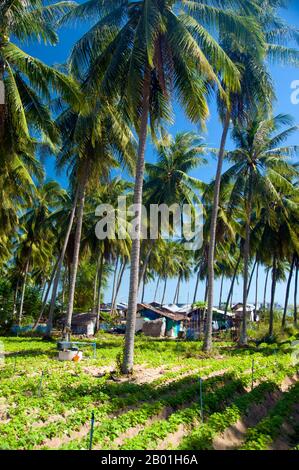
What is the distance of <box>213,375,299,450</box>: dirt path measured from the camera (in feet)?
22.4

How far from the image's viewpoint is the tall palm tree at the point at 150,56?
11695 mm

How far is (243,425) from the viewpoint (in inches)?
316

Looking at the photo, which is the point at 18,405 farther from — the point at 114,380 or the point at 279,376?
the point at 279,376

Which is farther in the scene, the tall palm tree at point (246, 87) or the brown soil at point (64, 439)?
the tall palm tree at point (246, 87)

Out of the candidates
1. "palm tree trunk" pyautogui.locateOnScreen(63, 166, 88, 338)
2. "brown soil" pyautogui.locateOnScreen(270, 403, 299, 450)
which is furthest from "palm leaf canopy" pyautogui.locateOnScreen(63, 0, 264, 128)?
"brown soil" pyautogui.locateOnScreen(270, 403, 299, 450)

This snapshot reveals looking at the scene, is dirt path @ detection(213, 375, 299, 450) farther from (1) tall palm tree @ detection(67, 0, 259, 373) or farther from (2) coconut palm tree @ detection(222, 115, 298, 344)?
(2) coconut palm tree @ detection(222, 115, 298, 344)

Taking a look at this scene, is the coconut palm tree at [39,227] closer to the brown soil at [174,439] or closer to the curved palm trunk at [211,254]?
the curved palm trunk at [211,254]

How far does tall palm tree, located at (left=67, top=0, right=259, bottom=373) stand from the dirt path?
3.99 meters

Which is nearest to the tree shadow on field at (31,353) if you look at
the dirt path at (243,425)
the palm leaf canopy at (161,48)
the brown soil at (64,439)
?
the dirt path at (243,425)

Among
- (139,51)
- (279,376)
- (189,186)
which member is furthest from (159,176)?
(279,376)

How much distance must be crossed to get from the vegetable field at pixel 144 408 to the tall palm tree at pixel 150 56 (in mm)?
2029

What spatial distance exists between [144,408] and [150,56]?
8.75 m

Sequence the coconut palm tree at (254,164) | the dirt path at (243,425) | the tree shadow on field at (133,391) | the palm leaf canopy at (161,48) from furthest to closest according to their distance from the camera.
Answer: the coconut palm tree at (254,164)
the palm leaf canopy at (161,48)
the tree shadow on field at (133,391)
the dirt path at (243,425)

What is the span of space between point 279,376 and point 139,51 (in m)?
10.3
